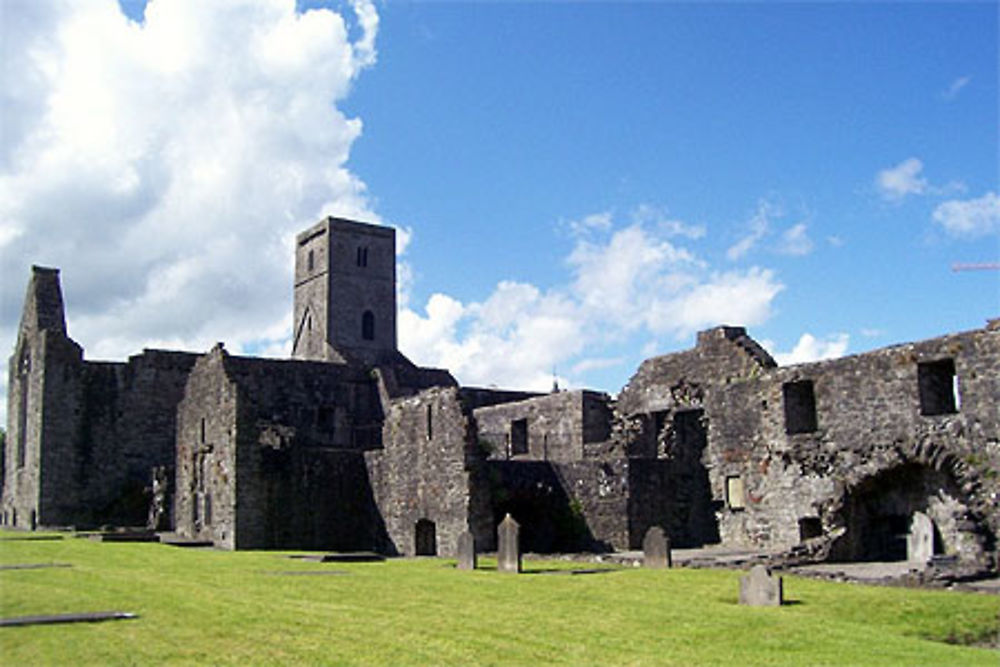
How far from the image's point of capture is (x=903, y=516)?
2519cm

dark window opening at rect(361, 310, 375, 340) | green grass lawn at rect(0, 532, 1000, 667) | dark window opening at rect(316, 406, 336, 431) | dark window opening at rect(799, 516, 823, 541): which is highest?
dark window opening at rect(361, 310, 375, 340)

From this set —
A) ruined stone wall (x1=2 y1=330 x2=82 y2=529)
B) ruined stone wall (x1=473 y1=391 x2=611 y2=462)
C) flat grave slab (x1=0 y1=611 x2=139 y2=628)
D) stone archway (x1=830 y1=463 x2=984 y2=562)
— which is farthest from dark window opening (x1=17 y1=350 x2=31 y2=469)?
flat grave slab (x1=0 y1=611 x2=139 y2=628)

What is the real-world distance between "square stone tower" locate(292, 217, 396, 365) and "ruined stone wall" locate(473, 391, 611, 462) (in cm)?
2694

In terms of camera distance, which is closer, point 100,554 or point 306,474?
point 100,554

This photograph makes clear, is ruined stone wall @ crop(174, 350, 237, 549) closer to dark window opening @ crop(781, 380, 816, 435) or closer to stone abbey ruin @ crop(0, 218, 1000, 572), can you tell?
stone abbey ruin @ crop(0, 218, 1000, 572)

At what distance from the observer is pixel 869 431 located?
84.6ft

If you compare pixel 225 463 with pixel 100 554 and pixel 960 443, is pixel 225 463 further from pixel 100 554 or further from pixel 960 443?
pixel 960 443

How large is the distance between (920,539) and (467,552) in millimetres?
10237

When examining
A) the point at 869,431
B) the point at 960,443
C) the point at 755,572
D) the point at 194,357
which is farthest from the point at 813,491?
the point at 194,357

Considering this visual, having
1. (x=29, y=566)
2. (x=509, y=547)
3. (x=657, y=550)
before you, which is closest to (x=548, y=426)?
(x=657, y=550)

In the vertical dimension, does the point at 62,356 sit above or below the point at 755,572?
above

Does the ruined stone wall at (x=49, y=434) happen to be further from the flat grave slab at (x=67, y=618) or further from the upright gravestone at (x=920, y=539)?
the flat grave slab at (x=67, y=618)

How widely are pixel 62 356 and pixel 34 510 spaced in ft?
19.4

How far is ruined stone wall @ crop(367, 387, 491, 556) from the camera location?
27281 millimetres
